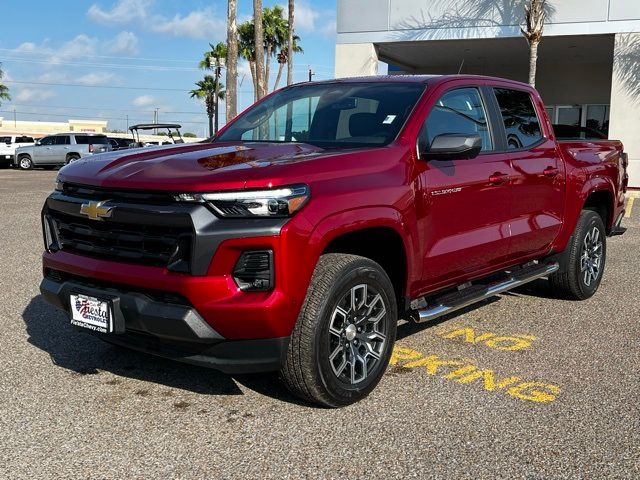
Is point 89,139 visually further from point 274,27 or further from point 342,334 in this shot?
point 342,334

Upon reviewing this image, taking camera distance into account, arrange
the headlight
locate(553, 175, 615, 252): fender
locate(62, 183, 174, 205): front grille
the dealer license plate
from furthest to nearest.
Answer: locate(553, 175, 615, 252): fender → the dealer license plate → locate(62, 183, 174, 205): front grille → the headlight

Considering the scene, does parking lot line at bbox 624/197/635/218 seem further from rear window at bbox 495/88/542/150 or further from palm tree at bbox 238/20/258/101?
palm tree at bbox 238/20/258/101

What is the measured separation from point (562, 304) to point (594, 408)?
265cm

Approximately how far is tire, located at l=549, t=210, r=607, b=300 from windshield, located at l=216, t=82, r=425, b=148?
8.19 ft

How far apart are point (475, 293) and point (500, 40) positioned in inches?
734

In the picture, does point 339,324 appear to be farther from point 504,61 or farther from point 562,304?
point 504,61

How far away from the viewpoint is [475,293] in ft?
15.9

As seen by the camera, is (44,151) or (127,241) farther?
(44,151)

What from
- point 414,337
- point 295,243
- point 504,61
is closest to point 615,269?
point 414,337

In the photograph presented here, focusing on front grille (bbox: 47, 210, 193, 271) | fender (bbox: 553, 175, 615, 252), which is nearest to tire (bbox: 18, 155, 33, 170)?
fender (bbox: 553, 175, 615, 252)

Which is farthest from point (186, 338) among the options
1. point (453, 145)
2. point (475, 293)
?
point (475, 293)

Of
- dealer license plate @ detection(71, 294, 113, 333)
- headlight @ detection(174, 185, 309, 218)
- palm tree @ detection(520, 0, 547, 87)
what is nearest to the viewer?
headlight @ detection(174, 185, 309, 218)

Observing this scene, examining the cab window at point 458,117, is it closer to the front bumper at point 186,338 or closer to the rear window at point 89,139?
the front bumper at point 186,338

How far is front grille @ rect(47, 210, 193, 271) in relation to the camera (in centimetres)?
338
